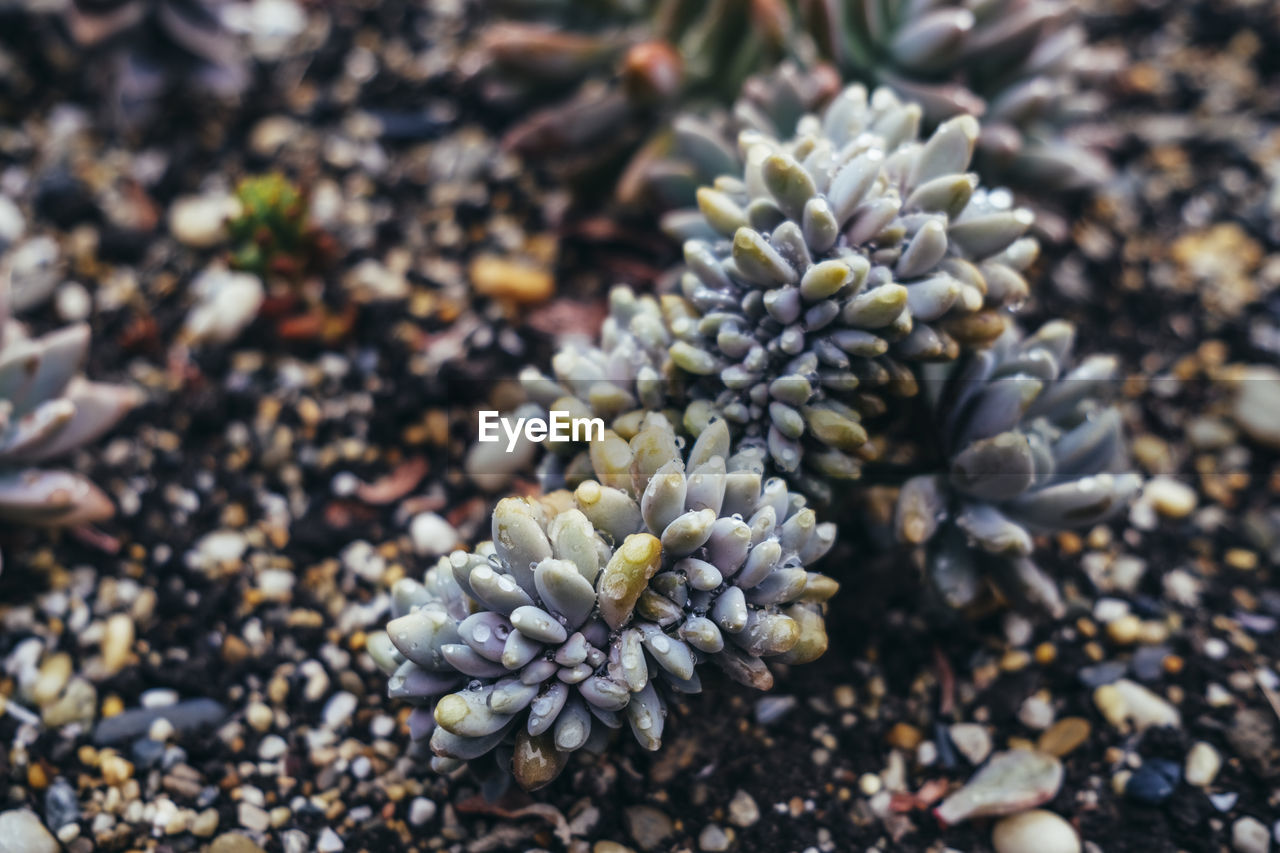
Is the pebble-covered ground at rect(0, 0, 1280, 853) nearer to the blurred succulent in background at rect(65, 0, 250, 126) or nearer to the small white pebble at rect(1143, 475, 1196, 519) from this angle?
the small white pebble at rect(1143, 475, 1196, 519)

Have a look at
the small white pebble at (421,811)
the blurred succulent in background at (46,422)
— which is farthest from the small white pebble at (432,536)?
the blurred succulent in background at (46,422)

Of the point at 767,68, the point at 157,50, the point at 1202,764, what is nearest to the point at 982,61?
the point at 767,68

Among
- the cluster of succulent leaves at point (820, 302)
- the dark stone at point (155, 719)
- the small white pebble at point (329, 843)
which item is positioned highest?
the cluster of succulent leaves at point (820, 302)

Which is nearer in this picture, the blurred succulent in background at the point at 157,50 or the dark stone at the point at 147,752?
the dark stone at the point at 147,752

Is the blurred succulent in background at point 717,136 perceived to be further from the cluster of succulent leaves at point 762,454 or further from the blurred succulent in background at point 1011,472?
the blurred succulent in background at point 1011,472

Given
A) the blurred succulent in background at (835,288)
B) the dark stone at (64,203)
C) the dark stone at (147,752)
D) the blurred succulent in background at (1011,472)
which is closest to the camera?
the blurred succulent in background at (835,288)

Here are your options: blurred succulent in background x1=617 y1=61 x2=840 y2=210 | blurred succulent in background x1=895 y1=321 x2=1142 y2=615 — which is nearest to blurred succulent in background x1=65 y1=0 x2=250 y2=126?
blurred succulent in background x1=617 y1=61 x2=840 y2=210
